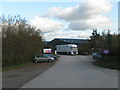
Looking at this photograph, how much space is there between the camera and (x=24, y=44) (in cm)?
3478

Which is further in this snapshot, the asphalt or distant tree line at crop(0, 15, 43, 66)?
distant tree line at crop(0, 15, 43, 66)

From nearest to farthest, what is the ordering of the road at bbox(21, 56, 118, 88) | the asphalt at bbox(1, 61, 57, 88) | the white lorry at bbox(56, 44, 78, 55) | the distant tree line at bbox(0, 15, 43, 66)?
the road at bbox(21, 56, 118, 88) → the asphalt at bbox(1, 61, 57, 88) → the distant tree line at bbox(0, 15, 43, 66) → the white lorry at bbox(56, 44, 78, 55)

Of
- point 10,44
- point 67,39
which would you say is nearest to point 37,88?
point 10,44

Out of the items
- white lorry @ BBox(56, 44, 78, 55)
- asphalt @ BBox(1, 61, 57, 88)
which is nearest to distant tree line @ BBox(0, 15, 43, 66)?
asphalt @ BBox(1, 61, 57, 88)

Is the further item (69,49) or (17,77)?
(69,49)

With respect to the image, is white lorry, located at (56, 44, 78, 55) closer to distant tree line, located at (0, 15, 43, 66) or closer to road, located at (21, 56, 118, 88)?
distant tree line, located at (0, 15, 43, 66)

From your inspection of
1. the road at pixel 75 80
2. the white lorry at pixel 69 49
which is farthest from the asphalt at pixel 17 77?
the white lorry at pixel 69 49

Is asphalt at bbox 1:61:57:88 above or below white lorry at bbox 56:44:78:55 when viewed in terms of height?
below

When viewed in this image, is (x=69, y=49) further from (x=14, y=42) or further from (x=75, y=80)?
(x=75, y=80)

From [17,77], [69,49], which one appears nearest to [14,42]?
[17,77]

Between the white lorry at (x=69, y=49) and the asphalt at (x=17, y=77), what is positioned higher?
the white lorry at (x=69, y=49)

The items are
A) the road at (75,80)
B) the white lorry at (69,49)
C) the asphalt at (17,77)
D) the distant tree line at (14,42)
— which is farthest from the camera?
the white lorry at (69,49)

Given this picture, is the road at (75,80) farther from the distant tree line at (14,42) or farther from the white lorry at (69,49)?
the white lorry at (69,49)

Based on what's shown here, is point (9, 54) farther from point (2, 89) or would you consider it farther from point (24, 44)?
point (2, 89)
